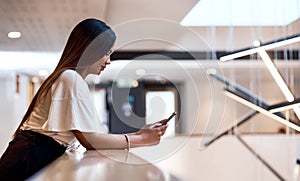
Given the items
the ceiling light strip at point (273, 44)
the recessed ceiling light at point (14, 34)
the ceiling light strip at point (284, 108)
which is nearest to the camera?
the ceiling light strip at point (273, 44)

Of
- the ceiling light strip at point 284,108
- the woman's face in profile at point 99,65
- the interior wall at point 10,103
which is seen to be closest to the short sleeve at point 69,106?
the woman's face in profile at point 99,65

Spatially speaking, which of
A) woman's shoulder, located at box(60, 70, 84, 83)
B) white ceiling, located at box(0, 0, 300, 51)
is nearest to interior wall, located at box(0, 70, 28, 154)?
white ceiling, located at box(0, 0, 300, 51)

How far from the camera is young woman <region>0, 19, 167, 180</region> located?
47.1 inches

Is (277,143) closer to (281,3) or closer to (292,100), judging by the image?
(281,3)

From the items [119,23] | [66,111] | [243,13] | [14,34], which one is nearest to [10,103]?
[14,34]

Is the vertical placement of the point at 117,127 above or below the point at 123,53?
below

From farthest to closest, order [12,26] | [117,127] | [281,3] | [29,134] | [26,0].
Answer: [281,3]
[12,26]
[26,0]
[117,127]
[29,134]

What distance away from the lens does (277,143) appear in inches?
236

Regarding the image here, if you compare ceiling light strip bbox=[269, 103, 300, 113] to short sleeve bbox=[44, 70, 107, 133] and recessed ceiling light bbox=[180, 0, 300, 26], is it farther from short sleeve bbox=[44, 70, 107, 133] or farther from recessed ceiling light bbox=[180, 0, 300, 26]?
short sleeve bbox=[44, 70, 107, 133]

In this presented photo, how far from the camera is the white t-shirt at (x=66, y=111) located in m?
1.22

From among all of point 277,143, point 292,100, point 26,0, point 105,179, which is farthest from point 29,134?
point 277,143

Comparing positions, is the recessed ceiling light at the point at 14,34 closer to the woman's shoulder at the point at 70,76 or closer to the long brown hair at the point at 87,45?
the long brown hair at the point at 87,45

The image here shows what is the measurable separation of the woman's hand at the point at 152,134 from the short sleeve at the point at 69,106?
17cm

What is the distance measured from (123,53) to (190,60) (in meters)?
0.98
